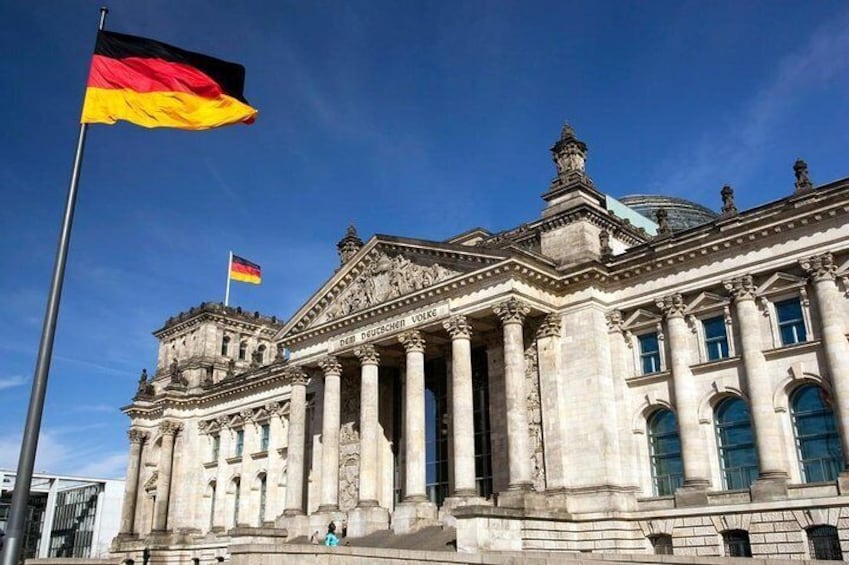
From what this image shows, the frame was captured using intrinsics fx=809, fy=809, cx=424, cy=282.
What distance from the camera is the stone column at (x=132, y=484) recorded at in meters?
66.2

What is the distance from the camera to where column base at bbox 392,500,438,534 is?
3706cm

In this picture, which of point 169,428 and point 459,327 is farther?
point 169,428

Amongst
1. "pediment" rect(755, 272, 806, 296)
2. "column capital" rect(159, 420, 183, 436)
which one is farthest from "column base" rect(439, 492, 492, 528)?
"column capital" rect(159, 420, 183, 436)

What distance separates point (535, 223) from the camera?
41219 millimetres

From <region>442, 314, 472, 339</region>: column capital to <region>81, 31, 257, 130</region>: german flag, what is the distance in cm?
2033

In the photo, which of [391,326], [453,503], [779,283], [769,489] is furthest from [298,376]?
[779,283]

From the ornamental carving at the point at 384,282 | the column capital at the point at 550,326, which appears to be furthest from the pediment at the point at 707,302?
the ornamental carving at the point at 384,282

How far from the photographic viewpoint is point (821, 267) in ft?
103

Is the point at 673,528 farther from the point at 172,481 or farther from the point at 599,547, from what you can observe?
the point at 172,481

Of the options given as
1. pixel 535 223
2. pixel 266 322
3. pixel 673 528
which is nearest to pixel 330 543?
pixel 673 528

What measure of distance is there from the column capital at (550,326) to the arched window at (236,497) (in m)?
31.5

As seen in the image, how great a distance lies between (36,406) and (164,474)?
54321 millimetres

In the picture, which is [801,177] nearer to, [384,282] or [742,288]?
[742,288]

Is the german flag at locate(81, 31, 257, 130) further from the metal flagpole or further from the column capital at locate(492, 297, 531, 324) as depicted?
the column capital at locate(492, 297, 531, 324)
